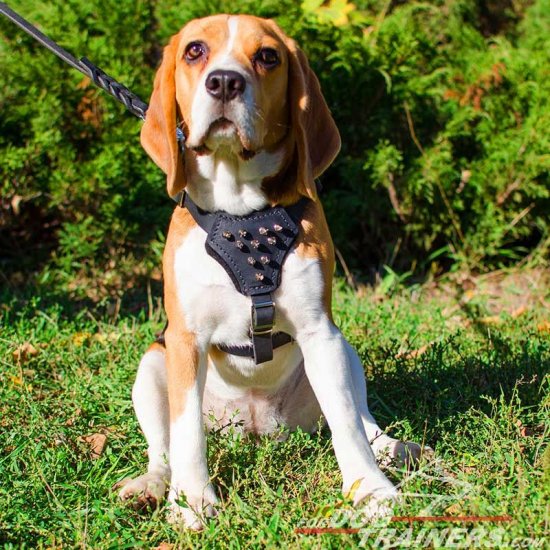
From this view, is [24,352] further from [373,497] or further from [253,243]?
[373,497]

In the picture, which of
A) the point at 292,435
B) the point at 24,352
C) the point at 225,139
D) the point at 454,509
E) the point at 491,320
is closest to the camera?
the point at 454,509

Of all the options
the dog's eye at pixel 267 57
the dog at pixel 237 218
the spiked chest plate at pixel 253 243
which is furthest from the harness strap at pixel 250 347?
the dog's eye at pixel 267 57

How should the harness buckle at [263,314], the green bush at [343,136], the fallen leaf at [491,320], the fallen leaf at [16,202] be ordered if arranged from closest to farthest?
the harness buckle at [263,314]
the fallen leaf at [491,320]
the green bush at [343,136]
the fallen leaf at [16,202]

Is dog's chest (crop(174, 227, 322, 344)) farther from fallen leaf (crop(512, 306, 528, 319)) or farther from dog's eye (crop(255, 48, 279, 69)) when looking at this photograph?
fallen leaf (crop(512, 306, 528, 319))

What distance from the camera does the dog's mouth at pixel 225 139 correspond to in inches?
115

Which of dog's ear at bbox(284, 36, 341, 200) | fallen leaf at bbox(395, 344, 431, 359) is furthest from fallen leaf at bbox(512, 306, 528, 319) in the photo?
dog's ear at bbox(284, 36, 341, 200)

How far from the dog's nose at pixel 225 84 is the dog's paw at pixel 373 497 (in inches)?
57.9

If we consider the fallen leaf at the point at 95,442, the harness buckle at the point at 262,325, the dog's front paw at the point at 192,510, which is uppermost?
the harness buckle at the point at 262,325

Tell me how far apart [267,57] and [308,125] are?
31 centimetres

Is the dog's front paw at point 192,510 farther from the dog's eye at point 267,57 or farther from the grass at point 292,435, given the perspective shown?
the dog's eye at point 267,57

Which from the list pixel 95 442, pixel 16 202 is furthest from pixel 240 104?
pixel 16 202

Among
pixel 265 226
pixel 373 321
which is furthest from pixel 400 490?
pixel 373 321

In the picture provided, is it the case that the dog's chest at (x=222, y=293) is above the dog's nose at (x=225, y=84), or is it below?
below

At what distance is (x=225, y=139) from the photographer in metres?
2.96
